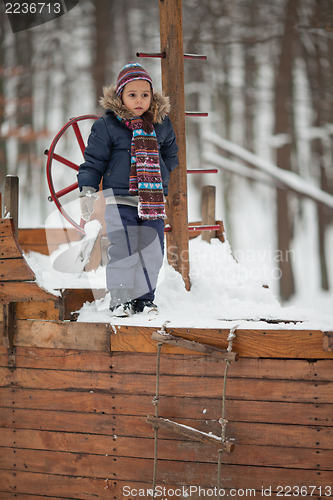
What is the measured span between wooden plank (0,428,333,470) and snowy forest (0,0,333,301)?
7.40m

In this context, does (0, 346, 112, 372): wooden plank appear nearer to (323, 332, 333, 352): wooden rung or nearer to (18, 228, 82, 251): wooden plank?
(323, 332, 333, 352): wooden rung

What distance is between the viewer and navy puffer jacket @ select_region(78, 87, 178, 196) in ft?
9.07

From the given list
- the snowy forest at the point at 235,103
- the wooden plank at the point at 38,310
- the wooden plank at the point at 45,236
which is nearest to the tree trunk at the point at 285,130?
the snowy forest at the point at 235,103

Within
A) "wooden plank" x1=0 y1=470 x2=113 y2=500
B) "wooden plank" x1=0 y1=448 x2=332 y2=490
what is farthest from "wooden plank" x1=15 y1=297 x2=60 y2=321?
"wooden plank" x1=0 y1=470 x2=113 y2=500

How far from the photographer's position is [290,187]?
963cm

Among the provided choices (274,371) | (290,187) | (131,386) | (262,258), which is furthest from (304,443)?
(262,258)

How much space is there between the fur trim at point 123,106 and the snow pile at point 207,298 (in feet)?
3.45

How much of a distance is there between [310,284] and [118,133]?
8.33m

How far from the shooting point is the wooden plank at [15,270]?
9.03ft

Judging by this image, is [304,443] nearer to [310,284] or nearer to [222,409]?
[222,409]

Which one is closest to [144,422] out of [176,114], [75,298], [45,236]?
[75,298]

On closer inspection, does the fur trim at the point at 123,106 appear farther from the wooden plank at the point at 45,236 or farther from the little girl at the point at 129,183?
the wooden plank at the point at 45,236

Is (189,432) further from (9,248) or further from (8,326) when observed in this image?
(9,248)

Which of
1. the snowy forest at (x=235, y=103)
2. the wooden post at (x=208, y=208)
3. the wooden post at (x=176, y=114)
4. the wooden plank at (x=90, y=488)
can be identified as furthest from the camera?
the snowy forest at (x=235, y=103)
